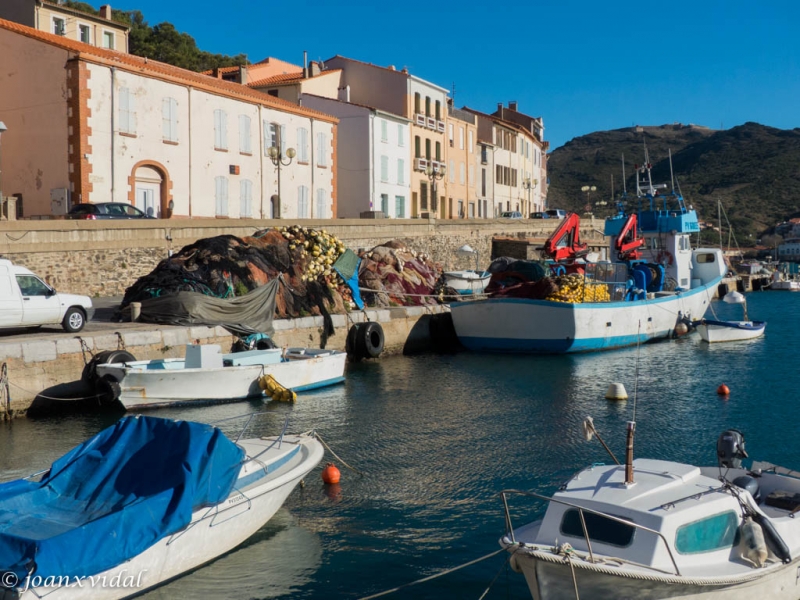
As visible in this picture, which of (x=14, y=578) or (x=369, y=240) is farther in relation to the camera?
(x=369, y=240)

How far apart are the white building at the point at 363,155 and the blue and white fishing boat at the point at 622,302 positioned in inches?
663

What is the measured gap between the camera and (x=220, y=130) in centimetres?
3547

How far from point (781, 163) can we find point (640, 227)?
145 meters

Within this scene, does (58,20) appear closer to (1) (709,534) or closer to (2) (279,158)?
(2) (279,158)

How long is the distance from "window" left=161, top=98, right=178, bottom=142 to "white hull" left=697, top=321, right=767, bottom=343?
21.0 meters

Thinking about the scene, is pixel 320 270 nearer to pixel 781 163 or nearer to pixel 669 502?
pixel 669 502

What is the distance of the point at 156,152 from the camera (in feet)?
106

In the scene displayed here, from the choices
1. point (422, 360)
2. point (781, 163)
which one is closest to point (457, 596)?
point (422, 360)

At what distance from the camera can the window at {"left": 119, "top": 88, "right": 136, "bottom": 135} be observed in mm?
30625

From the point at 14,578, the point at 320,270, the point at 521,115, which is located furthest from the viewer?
the point at 521,115

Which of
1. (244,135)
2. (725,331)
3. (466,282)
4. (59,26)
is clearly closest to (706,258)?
(725,331)

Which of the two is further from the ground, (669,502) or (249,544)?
(669,502)

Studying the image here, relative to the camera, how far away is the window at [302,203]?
40250mm

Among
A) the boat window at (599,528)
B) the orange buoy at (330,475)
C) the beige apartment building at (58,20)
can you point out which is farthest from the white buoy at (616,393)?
the beige apartment building at (58,20)
